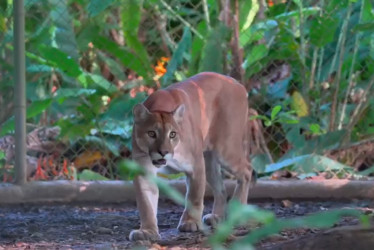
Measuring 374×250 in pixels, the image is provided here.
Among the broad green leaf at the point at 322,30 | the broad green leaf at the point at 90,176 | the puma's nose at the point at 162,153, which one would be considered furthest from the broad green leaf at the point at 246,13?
the puma's nose at the point at 162,153

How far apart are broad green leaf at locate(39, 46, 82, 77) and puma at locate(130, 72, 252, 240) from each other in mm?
1837

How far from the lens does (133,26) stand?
23.7 ft

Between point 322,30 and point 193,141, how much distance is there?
8.40 ft

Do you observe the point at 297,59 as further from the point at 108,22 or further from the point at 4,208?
the point at 4,208

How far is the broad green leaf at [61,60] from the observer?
22.4 ft

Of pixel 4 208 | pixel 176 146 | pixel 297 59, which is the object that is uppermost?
pixel 297 59

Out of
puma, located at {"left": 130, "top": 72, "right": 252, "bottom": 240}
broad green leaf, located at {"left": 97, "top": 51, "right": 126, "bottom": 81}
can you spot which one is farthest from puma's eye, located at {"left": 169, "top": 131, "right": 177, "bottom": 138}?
broad green leaf, located at {"left": 97, "top": 51, "right": 126, "bottom": 81}

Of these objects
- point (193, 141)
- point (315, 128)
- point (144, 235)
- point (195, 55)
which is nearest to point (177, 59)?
point (195, 55)

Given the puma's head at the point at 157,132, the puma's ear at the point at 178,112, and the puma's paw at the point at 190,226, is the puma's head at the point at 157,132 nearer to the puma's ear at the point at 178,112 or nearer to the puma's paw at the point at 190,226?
the puma's ear at the point at 178,112

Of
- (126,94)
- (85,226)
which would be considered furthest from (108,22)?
(85,226)

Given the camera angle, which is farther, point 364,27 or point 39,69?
point 39,69

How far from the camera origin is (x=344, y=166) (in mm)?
6906

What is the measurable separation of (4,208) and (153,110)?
6.25 ft

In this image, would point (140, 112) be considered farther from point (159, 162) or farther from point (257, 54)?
point (257, 54)
